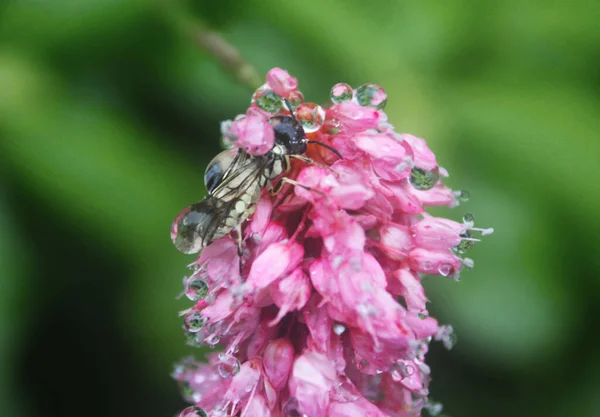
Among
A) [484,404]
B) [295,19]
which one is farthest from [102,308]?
[484,404]

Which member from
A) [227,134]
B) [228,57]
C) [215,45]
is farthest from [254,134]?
[215,45]

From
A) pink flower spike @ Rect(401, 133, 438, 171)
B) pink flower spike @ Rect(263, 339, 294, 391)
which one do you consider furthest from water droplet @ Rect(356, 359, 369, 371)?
pink flower spike @ Rect(401, 133, 438, 171)

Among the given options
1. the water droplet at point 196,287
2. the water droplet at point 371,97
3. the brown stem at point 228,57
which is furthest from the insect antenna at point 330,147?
the brown stem at point 228,57

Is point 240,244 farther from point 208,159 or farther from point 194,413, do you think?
point 208,159

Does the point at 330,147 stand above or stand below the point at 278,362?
above

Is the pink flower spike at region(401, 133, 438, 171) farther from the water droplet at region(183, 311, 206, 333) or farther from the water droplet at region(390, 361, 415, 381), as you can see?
the water droplet at region(183, 311, 206, 333)

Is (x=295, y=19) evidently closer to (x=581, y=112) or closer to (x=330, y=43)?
(x=330, y=43)
